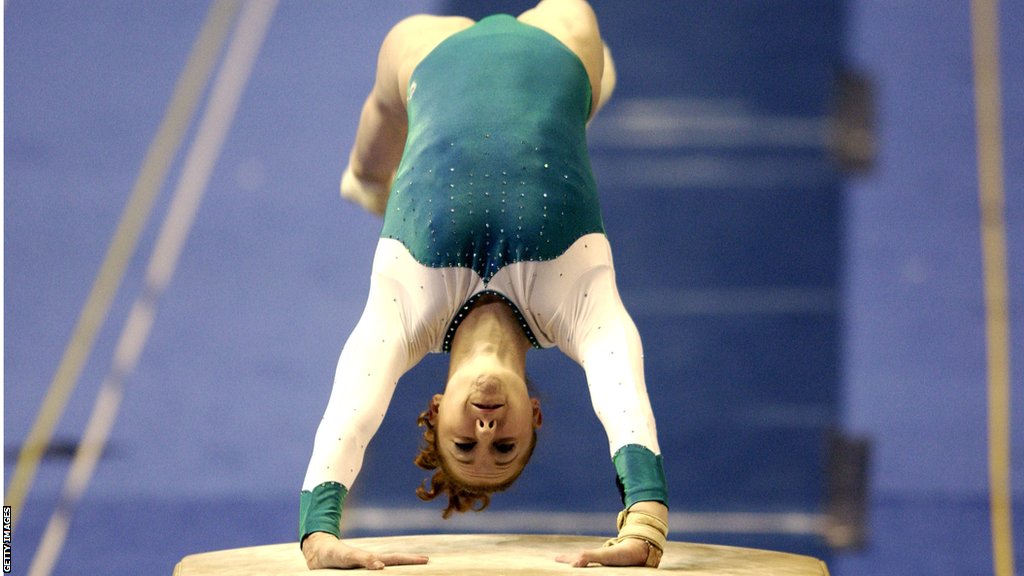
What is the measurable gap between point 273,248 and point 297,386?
436mm

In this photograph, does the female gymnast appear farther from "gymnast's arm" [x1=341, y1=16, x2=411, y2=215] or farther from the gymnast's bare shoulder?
"gymnast's arm" [x1=341, y1=16, x2=411, y2=215]

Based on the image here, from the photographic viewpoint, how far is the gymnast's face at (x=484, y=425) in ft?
7.40

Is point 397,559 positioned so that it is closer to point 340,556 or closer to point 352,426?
point 340,556

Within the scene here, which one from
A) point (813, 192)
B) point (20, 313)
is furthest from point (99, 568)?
point (813, 192)

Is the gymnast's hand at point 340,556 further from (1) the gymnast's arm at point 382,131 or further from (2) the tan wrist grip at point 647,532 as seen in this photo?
(1) the gymnast's arm at point 382,131

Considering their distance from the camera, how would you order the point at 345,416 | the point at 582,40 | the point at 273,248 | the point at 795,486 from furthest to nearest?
1. the point at 273,248
2. the point at 795,486
3. the point at 582,40
4. the point at 345,416

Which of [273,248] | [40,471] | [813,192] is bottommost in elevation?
[40,471]

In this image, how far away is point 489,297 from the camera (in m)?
2.51

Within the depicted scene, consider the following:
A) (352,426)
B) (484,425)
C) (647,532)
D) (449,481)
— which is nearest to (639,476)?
(647,532)

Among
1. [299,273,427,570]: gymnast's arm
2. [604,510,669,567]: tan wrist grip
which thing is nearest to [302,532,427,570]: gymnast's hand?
[299,273,427,570]: gymnast's arm

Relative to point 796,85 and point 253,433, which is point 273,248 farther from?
point 796,85

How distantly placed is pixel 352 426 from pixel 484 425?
0.22 metres

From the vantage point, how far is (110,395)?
3.65 metres

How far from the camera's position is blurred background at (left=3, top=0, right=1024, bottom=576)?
3416mm
